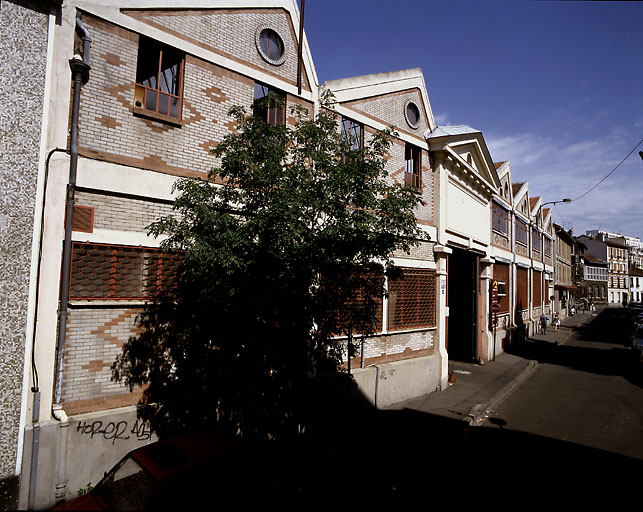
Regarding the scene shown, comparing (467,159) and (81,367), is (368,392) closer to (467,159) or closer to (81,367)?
(81,367)

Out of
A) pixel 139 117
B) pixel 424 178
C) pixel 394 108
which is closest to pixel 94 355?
pixel 139 117

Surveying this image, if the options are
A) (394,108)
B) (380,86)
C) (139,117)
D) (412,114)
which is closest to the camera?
(139,117)

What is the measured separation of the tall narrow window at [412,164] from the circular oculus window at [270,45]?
5.51m

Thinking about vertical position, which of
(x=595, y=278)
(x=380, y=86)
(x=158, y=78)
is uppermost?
(x=380, y=86)

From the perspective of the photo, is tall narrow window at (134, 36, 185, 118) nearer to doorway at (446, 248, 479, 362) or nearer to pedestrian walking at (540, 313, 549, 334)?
doorway at (446, 248, 479, 362)

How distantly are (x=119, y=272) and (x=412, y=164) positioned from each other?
1017 centimetres

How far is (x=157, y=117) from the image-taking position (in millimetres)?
7547

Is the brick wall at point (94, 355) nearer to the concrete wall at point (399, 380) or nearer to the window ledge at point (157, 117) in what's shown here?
the window ledge at point (157, 117)

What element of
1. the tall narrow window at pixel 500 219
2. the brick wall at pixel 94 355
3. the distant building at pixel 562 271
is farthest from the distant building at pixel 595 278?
the brick wall at pixel 94 355

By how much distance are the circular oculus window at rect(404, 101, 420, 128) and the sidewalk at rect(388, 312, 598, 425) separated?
908 centimetres

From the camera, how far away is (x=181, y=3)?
7914mm

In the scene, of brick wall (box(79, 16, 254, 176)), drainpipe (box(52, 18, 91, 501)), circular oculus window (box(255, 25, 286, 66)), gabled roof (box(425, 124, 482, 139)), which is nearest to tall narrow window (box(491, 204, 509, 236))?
gabled roof (box(425, 124, 482, 139))

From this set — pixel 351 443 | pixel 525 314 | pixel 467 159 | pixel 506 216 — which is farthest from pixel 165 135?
pixel 525 314

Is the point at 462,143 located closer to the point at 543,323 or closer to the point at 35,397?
the point at 35,397
